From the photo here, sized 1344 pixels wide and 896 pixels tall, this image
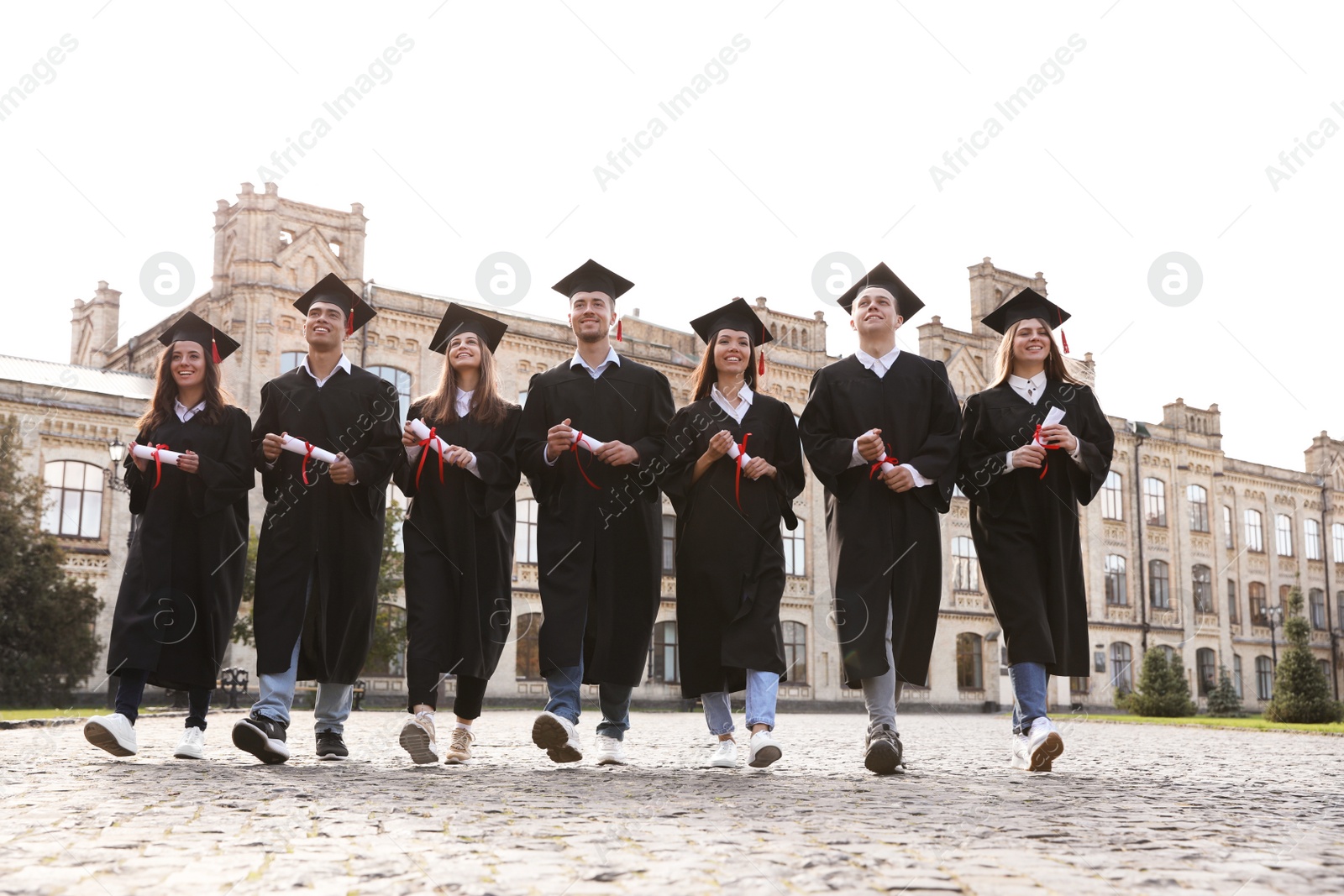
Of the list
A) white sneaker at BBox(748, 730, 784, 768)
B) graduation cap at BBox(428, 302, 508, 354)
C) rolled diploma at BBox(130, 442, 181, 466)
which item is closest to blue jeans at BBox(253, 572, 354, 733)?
rolled diploma at BBox(130, 442, 181, 466)

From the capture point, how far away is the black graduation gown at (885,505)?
686 centimetres

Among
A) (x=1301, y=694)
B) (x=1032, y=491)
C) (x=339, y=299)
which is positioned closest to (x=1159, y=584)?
(x=1301, y=694)

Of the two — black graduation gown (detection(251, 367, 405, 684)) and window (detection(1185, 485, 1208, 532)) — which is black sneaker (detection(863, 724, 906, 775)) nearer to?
black graduation gown (detection(251, 367, 405, 684))

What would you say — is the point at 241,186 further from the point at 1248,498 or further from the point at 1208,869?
the point at 1248,498

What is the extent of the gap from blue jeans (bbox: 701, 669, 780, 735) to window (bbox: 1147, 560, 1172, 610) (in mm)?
45607

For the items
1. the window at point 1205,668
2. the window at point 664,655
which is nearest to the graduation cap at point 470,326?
the window at point 664,655

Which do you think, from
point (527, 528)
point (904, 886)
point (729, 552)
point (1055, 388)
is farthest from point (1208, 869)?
point (527, 528)

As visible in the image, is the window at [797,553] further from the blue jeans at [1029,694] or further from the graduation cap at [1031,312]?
the blue jeans at [1029,694]

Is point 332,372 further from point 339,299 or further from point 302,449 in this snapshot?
point 302,449

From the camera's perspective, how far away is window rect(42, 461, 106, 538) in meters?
30.2

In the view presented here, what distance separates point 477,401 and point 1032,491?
135 inches

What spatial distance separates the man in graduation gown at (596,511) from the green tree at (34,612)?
21172mm

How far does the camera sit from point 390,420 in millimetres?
7473

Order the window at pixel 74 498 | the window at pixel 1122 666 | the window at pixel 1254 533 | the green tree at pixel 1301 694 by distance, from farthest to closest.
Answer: the window at pixel 1254 533
the window at pixel 1122 666
the window at pixel 74 498
the green tree at pixel 1301 694
